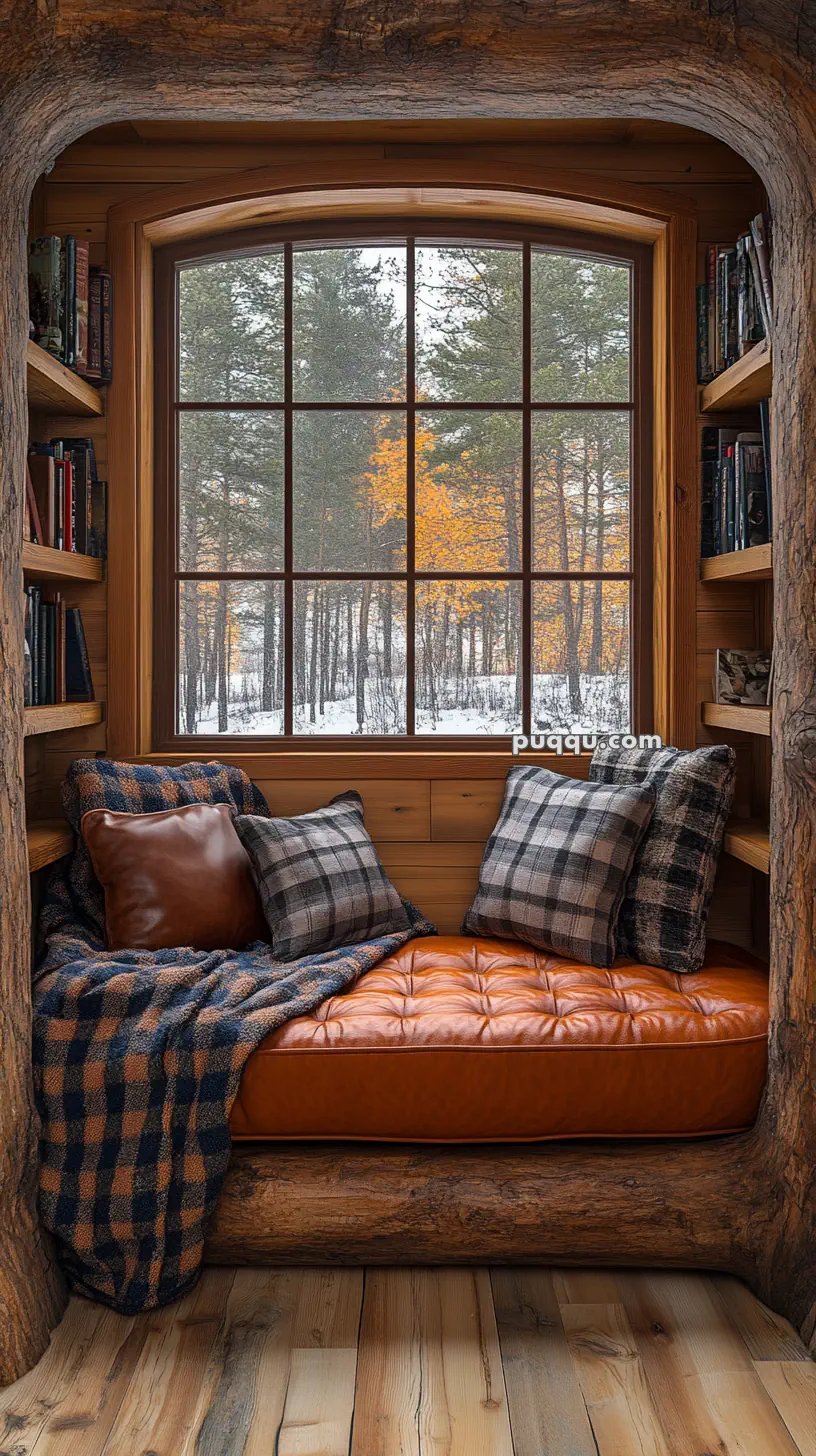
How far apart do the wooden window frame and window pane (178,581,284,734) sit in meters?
0.12

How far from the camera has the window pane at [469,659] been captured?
9.63ft

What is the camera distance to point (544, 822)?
101 inches

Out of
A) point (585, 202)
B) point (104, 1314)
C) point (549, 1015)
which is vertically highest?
point (585, 202)

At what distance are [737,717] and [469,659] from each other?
794mm

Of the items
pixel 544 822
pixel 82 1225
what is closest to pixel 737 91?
pixel 544 822

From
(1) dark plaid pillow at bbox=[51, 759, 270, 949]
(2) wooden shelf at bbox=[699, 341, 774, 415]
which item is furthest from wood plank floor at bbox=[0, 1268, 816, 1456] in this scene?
(2) wooden shelf at bbox=[699, 341, 774, 415]

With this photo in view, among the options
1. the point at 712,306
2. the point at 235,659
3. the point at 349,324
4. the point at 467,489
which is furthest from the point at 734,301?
the point at 235,659

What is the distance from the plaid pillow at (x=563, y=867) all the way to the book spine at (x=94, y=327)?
1648mm

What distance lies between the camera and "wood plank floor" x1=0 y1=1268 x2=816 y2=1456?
5.22 ft

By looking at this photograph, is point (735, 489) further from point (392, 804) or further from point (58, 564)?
point (58, 564)

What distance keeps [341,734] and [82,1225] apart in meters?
1.46

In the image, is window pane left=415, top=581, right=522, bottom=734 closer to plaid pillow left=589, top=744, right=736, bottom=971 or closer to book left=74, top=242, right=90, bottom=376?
plaid pillow left=589, top=744, right=736, bottom=971

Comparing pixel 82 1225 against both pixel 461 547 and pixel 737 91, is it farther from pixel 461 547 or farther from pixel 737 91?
pixel 737 91

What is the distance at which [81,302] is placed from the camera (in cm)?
269
